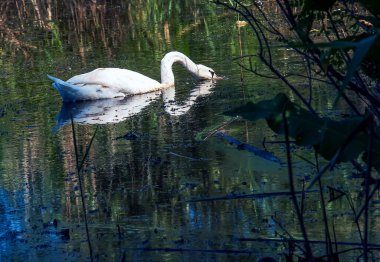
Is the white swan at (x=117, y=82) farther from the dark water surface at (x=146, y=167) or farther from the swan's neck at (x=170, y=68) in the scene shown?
the dark water surface at (x=146, y=167)

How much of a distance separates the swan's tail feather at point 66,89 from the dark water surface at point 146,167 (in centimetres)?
9

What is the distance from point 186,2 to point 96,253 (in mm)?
12321

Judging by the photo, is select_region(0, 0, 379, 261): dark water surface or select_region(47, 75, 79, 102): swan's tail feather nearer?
select_region(0, 0, 379, 261): dark water surface

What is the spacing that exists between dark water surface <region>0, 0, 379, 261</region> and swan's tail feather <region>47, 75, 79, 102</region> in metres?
0.09

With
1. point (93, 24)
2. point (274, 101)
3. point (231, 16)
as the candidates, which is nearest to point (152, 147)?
point (274, 101)

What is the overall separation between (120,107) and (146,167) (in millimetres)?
2928

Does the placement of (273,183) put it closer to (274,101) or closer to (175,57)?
(274,101)

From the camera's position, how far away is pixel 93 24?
48.1 ft

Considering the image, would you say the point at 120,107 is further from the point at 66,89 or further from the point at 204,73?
the point at 204,73

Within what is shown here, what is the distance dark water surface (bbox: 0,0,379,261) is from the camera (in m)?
4.27

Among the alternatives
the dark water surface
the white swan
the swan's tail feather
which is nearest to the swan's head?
the white swan

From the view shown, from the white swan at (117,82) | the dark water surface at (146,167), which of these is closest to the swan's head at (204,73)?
the white swan at (117,82)

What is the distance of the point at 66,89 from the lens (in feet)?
29.2

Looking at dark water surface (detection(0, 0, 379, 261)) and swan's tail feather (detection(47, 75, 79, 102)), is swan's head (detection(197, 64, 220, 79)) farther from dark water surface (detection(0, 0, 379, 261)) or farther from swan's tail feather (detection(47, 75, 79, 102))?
swan's tail feather (detection(47, 75, 79, 102))
